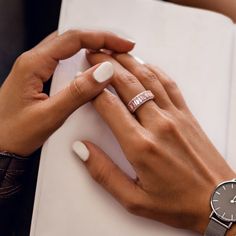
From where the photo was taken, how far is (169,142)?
70 centimetres

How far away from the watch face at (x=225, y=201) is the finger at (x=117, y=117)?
0.15m

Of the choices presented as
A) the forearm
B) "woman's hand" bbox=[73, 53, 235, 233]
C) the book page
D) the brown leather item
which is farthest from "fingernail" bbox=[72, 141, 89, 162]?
the forearm

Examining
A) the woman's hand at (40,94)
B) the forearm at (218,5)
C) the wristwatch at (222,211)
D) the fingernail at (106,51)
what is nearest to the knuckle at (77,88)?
the woman's hand at (40,94)

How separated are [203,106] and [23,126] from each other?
30 cm

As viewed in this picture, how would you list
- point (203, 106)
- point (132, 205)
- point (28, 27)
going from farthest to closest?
point (28, 27)
point (203, 106)
point (132, 205)

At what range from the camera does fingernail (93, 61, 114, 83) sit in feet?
2.23

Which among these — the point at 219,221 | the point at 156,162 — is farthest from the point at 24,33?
the point at 219,221

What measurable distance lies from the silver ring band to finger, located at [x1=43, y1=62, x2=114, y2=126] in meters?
0.05

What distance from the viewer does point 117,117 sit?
2.24 feet

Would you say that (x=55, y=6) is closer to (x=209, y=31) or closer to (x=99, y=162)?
(x=209, y=31)

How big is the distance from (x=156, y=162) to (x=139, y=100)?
0.10 metres

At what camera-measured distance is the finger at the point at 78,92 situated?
0.68 metres

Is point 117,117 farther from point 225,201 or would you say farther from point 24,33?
point 24,33

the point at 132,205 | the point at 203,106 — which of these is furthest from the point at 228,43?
the point at 132,205
